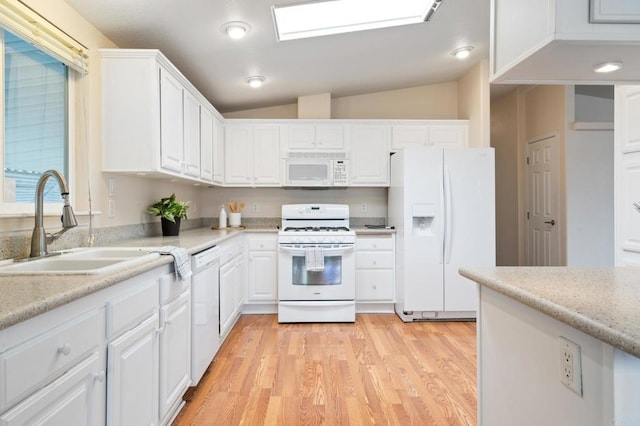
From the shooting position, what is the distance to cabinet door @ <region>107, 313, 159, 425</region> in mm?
1224

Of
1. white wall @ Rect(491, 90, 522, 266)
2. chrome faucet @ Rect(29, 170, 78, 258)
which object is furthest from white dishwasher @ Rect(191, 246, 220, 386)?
white wall @ Rect(491, 90, 522, 266)

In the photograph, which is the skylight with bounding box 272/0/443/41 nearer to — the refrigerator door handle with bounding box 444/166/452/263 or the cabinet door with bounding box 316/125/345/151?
the cabinet door with bounding box 316/125/345/151

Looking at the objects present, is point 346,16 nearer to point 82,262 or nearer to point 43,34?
point 43,34

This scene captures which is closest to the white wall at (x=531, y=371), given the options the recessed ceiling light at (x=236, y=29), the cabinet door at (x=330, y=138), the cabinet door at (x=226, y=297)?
the cabinet door at (x=226, y=297)

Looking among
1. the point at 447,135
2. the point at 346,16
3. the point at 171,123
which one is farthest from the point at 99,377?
the point at 447,135

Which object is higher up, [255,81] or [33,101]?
[255,81]

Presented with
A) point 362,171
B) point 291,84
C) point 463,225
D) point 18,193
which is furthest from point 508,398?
point 291,84

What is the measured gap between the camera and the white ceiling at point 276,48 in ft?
6.91

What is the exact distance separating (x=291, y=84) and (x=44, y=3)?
219 cm

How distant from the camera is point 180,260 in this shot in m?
1.78

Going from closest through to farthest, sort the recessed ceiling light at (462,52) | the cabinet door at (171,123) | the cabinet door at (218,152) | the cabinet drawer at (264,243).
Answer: the cabinet door at (171,123) < the recessed ceiling light at (462,52) < the cabinet door at (218,152) < the cabinet drawer at (264,243)

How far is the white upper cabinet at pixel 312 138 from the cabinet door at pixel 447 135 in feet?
3.41

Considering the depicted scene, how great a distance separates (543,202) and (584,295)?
4067 mm

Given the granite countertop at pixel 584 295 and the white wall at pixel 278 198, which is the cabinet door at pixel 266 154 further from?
the granite countertop at pixel 584 295
